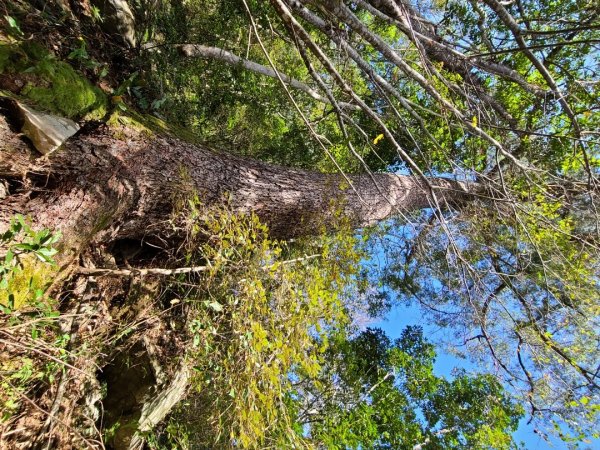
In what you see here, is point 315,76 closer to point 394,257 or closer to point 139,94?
point 139,94

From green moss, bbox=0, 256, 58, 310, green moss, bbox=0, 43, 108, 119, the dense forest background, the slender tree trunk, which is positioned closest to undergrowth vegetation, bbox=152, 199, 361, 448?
the dense forest background

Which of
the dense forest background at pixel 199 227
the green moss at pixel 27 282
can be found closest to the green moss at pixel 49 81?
the dense forest background at pixel 199 227

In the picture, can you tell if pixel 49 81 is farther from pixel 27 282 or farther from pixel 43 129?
pixel 27 282

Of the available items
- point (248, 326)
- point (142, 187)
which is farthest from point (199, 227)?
point (248, 326)

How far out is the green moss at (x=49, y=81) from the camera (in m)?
2.09

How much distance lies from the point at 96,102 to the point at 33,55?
438mm

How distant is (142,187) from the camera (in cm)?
265

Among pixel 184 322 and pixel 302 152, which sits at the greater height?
pixel 302 152

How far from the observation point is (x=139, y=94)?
3.39 meters

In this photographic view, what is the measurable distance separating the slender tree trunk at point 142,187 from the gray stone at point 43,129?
7 cm

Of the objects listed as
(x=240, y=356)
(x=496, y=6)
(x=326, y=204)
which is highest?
(x=496, y=6)

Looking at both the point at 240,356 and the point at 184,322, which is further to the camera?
the point at 184,322

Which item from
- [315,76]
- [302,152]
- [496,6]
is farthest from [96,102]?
[302,152]

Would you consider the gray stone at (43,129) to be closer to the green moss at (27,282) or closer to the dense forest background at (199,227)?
the dense forest background at (199,227)
